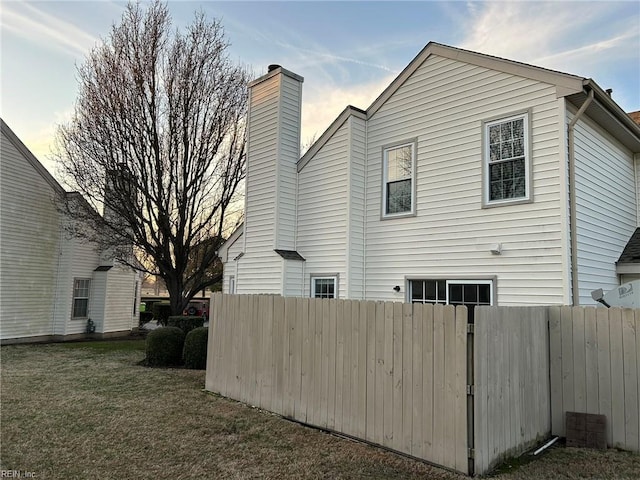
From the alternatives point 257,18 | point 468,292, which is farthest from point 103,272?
point 468,292

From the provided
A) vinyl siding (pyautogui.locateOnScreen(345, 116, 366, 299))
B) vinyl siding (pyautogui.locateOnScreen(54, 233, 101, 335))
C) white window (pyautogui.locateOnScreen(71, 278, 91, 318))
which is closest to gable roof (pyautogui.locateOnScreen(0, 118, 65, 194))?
vinyl siding (pyautogui.locateOnScreen(54, 233, 101, 335))

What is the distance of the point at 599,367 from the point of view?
5391 millimetres

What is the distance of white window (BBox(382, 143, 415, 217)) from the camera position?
912 centimetres

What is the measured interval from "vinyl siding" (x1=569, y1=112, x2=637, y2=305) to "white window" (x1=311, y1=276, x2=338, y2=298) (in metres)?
4.73

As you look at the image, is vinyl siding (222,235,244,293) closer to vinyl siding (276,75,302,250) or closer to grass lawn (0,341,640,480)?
vinyl siding (276,75,302,250)

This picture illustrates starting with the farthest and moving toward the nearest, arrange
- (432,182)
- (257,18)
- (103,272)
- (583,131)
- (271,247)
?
1. (103,272)
2. (257,18)
3. (271,247)
4. (432,182)
5. (583,131)

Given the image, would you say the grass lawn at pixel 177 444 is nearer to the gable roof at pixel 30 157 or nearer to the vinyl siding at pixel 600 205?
the vinyl siding at pixel 600 205

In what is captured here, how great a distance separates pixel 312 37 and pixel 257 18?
1.69 metres

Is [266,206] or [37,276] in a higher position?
[266,206]

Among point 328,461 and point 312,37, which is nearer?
point 328,461

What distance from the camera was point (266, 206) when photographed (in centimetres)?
1069

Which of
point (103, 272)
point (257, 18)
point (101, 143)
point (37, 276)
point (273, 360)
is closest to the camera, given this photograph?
point (273, 360)

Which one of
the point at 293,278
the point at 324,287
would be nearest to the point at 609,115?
the point at 324,287

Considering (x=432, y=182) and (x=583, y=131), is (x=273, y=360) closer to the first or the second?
(x=432, y=182)
